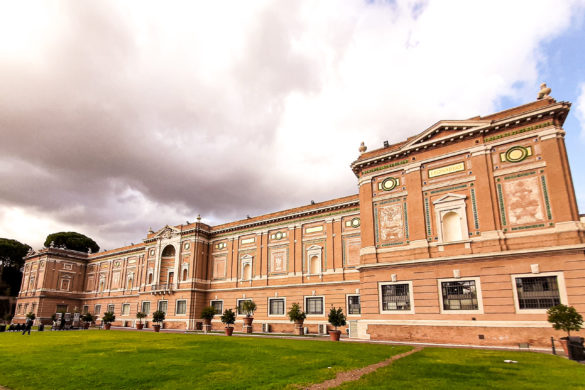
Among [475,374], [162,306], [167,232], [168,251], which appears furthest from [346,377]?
[168,251]

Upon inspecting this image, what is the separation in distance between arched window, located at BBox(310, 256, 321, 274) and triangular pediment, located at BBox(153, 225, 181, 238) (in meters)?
19.9

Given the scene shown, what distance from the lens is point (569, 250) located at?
59.5 feet

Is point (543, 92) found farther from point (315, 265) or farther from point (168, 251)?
point (168, 251)

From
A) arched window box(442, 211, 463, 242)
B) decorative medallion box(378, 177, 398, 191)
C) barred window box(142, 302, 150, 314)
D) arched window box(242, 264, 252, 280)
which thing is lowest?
barred window box(142, 302, 150, 314)

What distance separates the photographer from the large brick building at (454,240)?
19.0 meters

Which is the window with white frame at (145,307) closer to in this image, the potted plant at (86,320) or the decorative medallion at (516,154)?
the potted plant at (86,320)

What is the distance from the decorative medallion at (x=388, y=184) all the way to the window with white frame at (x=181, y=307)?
1132 inches

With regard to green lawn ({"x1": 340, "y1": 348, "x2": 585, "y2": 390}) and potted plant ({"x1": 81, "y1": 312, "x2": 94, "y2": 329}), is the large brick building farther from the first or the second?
potted plant ({"x1": 81, "y1": 312, "x2": 94, "y2": 329})

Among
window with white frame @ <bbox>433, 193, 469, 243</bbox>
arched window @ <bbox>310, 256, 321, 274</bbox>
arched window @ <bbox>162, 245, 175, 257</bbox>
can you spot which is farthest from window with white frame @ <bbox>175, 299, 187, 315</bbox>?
window with white frame @ <bbox>433, 193, 469, 243</bbox>

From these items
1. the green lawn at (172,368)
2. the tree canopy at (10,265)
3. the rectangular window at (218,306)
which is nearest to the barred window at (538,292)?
the green lawn at (172,368)

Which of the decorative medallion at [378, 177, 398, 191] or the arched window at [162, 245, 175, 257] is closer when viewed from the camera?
the decorative medallion at [378, 177, 398, 191]

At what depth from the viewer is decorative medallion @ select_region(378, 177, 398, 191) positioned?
25.6 m

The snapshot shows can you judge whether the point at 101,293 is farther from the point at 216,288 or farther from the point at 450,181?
the point at 450,181

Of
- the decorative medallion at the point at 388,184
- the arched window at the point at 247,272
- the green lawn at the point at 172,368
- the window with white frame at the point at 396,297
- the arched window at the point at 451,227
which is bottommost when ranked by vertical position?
the green lawn at the point at 172,368
